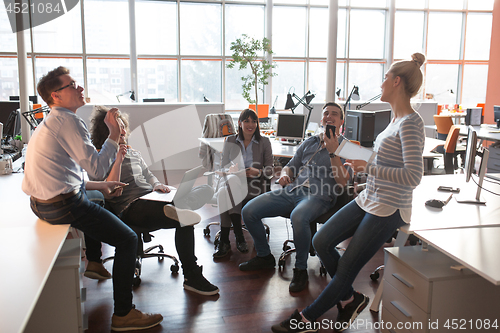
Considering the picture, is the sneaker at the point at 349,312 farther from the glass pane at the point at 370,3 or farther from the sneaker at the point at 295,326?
the glass pane at the point at 370,3

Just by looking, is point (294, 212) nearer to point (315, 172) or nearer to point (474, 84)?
point (315, 172)

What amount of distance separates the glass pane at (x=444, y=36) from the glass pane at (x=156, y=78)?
259 inches

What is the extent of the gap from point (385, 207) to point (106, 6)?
8356mm

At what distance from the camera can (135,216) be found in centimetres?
249

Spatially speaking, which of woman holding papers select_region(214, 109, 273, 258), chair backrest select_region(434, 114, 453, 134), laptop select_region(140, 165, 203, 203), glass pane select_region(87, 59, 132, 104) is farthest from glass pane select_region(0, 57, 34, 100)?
chair backrest select_region(434, 114, 453, 134)

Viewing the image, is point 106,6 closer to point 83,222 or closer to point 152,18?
point 152,18

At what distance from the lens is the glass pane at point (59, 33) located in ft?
27.1

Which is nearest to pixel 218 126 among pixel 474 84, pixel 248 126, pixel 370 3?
pixel 248 126

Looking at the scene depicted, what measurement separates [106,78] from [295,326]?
Answer: 26.0 ft

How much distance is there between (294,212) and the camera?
2650mm

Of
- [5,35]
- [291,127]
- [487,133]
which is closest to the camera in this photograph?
[291,127]

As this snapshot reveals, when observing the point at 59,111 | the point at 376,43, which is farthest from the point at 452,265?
the point at 376,43

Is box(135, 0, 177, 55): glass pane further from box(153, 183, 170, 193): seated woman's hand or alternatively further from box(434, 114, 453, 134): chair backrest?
box(153, 183, 170, 193): seated woman's hand

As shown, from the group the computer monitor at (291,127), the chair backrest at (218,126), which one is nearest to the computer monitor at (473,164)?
the computer monitor at (291,127)
